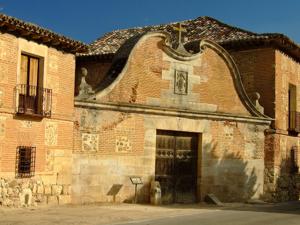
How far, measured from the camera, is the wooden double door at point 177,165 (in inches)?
694

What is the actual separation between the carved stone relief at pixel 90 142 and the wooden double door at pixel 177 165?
2599 millimetres

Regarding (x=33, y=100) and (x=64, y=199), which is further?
(x=64, y=199)

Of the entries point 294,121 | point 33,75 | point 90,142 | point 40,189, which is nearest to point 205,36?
point 294,121

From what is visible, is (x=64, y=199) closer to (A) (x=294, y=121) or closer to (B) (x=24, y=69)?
(B) (x=24, y=69)

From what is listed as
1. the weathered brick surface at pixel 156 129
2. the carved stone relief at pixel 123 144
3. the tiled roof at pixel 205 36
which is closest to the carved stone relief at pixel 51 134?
the weathered brick surface at pixel 156 129

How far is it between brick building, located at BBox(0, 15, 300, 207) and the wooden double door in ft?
0.12

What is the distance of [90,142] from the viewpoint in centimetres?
A: 1568

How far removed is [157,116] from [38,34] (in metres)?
5.22

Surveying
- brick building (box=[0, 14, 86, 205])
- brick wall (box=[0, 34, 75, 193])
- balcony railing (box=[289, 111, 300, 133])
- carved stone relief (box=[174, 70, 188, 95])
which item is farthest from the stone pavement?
balcony railing (box=[289, 111, 300, 133])

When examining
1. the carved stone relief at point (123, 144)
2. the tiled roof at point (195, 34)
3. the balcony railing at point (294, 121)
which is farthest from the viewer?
the balcony railing at point (294, 121)

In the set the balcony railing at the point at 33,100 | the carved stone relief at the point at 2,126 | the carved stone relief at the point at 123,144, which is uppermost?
the balcony railing at the point at 33,100

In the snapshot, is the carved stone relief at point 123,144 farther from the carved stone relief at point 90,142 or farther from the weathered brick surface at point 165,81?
the weathered brick surface at point 165,81

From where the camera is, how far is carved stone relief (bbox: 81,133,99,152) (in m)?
15.6

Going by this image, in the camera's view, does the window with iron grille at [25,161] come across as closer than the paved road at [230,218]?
No
